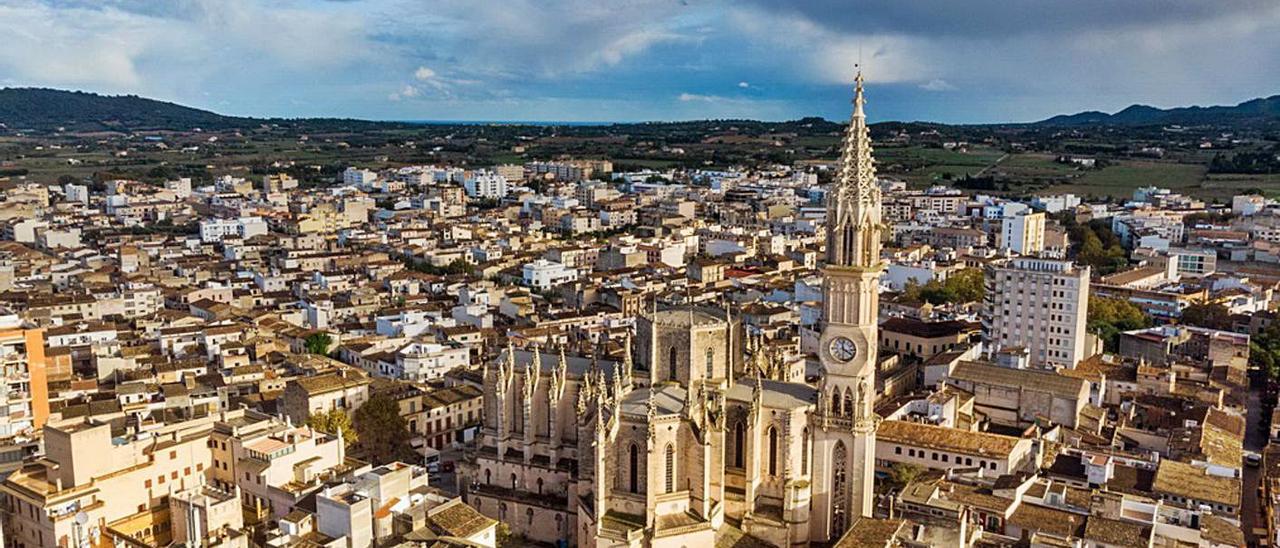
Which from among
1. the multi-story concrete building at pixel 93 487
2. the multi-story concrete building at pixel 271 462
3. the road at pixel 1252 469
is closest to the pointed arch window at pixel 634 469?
the multi-story concrete building at pixel 271 462

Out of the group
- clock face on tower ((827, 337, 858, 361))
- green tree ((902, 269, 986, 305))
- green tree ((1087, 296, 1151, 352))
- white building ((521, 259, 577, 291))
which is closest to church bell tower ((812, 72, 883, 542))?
clock face on tower ((827, 337, 858, 361))

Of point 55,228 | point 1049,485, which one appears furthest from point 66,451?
point 55,228

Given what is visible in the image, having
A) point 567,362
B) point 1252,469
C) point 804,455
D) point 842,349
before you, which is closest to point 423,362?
point 567,362

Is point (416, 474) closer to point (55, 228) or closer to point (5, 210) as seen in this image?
point (55, 228)

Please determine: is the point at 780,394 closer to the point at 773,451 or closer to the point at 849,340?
the point at 773,451

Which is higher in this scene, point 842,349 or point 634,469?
point 842,349
